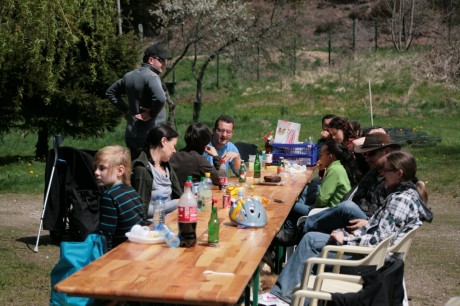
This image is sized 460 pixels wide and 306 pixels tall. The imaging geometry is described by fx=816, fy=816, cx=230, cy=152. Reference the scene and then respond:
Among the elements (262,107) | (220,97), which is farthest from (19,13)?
(220,97)

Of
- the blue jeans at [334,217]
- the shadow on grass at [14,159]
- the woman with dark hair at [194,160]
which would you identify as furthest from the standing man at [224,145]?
the shadow on grass at [14,159]

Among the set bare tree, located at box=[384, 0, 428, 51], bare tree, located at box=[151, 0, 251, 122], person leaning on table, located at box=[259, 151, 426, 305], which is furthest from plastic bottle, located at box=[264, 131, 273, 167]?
bare tree, located at box=[384, 0, 428, 51]

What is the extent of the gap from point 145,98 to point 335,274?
14.7ft

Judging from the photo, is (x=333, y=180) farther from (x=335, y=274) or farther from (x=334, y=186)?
(x=335, y=274)

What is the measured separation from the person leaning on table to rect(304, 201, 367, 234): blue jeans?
0.35m

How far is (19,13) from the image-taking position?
8625 millimetres

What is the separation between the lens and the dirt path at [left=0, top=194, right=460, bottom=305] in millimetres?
7074

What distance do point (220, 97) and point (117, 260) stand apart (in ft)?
83.8

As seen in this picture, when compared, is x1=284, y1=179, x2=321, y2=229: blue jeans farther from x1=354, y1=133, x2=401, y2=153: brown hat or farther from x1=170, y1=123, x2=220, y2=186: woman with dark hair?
x1=354, y1=133, x2=401, y2=153: brown hat

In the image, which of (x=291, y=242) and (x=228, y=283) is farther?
(x=291, y=242)

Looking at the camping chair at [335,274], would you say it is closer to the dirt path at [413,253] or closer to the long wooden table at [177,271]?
the long wooden table at [177,271]

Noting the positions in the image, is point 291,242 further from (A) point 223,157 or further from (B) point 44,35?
(B) point 44,35

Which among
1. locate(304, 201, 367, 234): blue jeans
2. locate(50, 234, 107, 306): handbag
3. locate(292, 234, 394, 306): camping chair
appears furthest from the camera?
locate(304, 201, 367, 234): blue jeans

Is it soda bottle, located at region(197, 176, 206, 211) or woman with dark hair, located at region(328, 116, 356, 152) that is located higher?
woman with dark hair, located at region(328, 116, 356, 152)
